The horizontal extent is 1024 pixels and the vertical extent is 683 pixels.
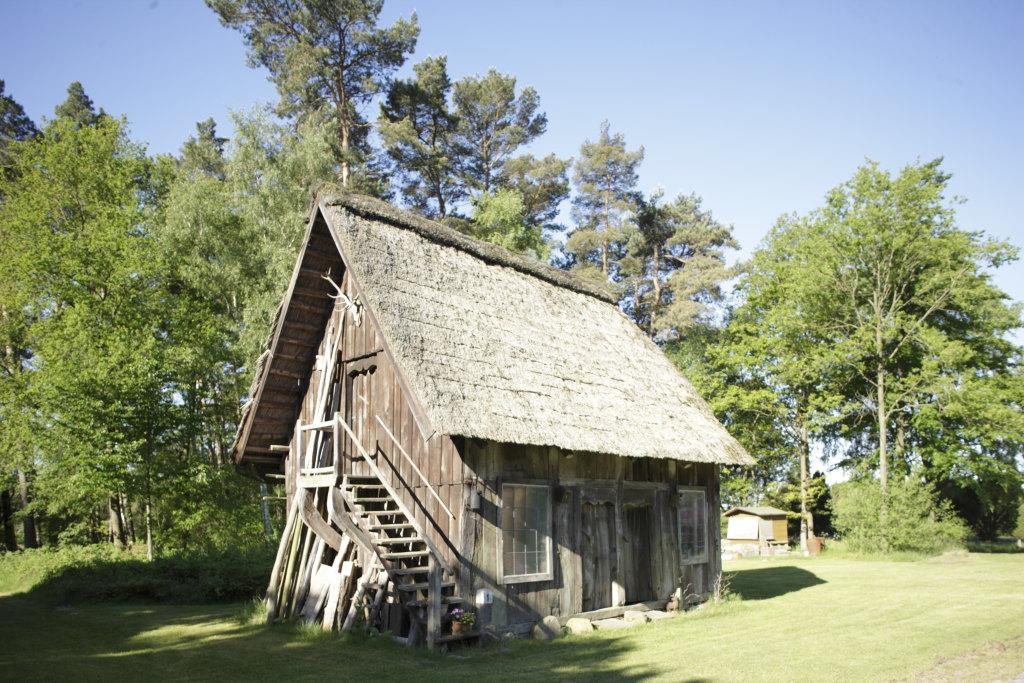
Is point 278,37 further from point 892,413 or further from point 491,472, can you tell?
point 892,413

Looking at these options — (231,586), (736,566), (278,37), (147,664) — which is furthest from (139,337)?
(736,566)

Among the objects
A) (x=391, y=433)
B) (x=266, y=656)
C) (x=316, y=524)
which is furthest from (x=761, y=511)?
(x=266, y=656)

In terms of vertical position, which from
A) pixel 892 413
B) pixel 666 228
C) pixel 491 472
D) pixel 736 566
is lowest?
pixel 736 566

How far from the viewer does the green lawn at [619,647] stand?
31.1 ft

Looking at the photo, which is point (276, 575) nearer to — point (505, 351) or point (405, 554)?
point (405, 554)

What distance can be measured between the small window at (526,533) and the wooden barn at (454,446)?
0.03m

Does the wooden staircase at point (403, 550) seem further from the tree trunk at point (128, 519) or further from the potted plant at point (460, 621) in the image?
the tree trunk at point (128, 519)

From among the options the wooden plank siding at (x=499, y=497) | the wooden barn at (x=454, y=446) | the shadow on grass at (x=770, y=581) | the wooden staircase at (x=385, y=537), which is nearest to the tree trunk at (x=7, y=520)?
the wooden barn at (x=454, y=446)

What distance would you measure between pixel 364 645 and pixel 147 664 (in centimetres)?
292

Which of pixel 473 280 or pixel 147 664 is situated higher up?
pixel 473 280

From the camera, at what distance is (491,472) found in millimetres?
12453

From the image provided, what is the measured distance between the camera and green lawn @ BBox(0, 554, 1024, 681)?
31.1ft

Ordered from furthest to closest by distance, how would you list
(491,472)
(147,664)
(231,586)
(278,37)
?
1. (278,37)
2. (231,586)
3. (491,472)
4. (147,664)

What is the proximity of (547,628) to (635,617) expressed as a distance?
220 centimetres
